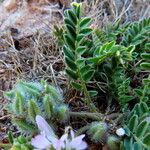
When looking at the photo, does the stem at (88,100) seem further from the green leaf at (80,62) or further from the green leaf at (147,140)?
the green leaf at (147,140)

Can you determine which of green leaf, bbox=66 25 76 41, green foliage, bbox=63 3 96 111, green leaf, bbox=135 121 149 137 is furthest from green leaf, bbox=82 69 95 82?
green leaf, bbox=135 121 149 137

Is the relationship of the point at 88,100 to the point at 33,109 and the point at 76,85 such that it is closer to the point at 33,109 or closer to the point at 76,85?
the point at 76,85

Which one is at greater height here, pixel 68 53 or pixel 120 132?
pixel 68 53

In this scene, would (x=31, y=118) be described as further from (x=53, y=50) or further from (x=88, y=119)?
(x=53, y=50)

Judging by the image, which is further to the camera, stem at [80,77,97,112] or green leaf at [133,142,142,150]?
stem at [80,77,97,112]

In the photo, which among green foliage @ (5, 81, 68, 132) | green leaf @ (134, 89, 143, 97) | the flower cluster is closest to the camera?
the flower cluster

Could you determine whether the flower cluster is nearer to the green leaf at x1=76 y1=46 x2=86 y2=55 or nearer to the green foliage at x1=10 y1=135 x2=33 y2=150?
the green foliage at x1=10 y1=135 x2=33 y2=150

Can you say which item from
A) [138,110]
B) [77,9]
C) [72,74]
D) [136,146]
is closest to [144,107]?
[138,110]
